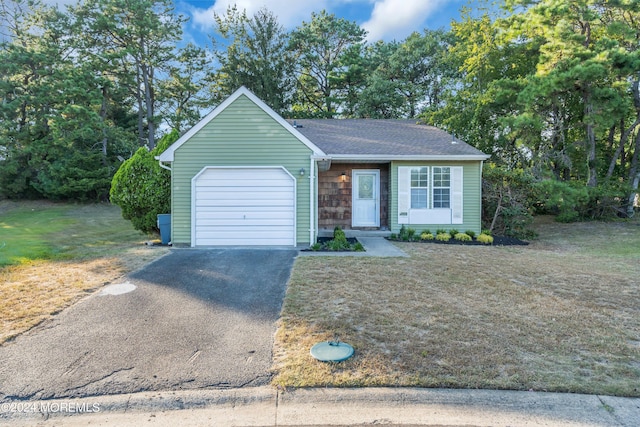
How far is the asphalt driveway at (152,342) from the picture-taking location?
9.70 ft

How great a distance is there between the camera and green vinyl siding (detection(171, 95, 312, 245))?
9125 millimetres

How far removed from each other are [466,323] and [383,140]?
31.8 feet

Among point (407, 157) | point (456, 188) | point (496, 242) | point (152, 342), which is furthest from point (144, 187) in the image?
point (496, 242)

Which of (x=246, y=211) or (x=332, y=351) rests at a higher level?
(x=246, y=211)

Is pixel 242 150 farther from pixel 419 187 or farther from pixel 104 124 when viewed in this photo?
pixel 104 124

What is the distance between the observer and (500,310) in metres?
4.64

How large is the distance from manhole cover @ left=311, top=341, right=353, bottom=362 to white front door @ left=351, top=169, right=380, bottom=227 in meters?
9.13

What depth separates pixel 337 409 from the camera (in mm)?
2609

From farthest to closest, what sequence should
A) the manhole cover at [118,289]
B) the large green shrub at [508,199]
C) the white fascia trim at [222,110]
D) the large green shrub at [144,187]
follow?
1. the large green shrub at [508,199]
2. the large green shrub at [144,187]
3. the white fascia trim at [222,110]
4. the manhole cover at [118,289]

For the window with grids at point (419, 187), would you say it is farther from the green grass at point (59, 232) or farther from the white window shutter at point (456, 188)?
the green grass at point (59, 232)

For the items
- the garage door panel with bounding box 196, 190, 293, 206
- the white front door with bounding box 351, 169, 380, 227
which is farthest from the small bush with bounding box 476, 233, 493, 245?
the garage door panel with bounding box 196, 190, 293, 206

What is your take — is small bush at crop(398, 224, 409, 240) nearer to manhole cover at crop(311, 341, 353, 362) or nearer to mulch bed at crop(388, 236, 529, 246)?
mulch bed at crop(388, 236, 529, 246)

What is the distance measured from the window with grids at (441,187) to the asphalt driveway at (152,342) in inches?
293

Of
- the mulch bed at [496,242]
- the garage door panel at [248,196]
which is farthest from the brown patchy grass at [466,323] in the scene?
the mulch bed at [496,242]
